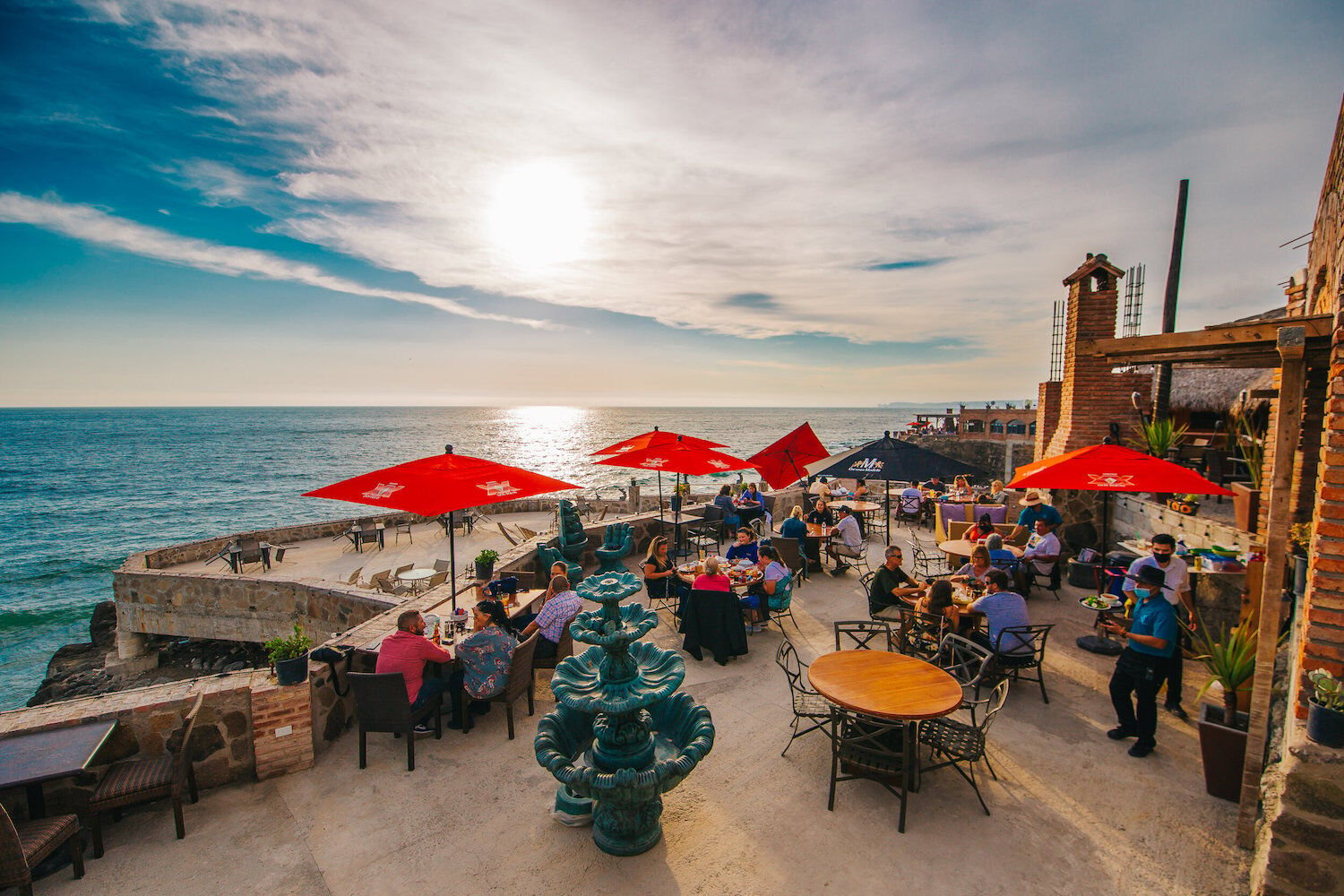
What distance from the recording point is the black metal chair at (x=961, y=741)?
4137mm

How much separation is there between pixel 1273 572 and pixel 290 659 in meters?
7.24

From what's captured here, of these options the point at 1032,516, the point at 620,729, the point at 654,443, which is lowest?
the point at 620,729

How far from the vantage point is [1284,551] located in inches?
142

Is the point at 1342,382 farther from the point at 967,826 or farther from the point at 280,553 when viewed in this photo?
the point at 280,553

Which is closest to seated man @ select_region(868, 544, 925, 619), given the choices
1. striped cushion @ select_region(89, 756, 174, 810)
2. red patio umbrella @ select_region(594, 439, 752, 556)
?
red patio umbrella @ select_region(594, 439, 752, 556)

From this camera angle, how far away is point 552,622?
5.99 m

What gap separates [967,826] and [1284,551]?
9.08 feet

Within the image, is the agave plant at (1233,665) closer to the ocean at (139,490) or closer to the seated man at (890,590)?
the seated man at (890,590)

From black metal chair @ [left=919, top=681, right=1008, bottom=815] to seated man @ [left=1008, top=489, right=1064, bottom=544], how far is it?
222 inches

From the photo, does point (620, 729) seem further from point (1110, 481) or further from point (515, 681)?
point (1110, 481)

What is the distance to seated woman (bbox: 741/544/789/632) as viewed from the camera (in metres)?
7.20

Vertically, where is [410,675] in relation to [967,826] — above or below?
above

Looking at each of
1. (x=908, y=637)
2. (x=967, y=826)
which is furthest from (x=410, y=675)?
(x=908, y=637)

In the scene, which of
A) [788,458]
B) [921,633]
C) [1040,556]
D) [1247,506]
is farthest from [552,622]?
[1247,506]
